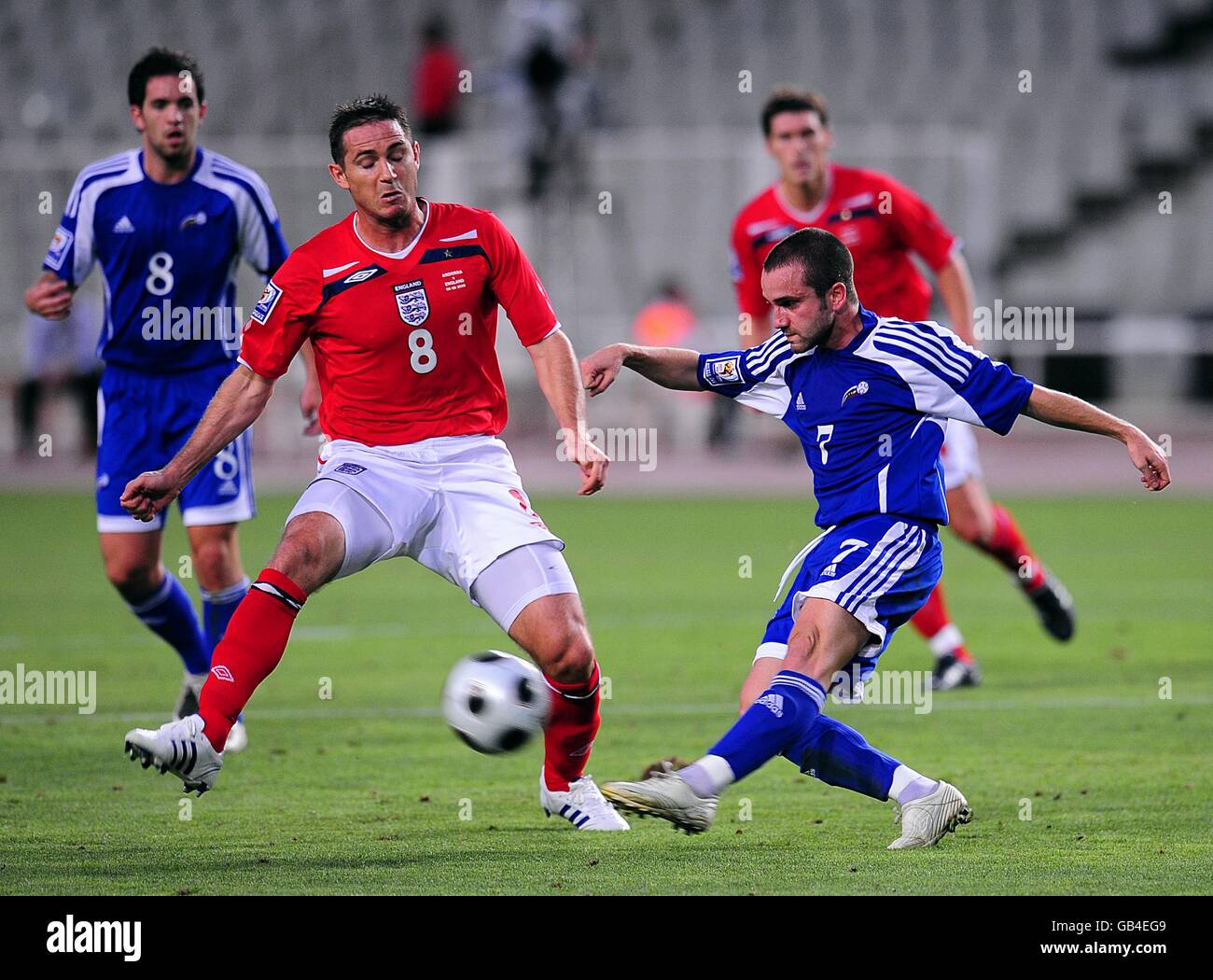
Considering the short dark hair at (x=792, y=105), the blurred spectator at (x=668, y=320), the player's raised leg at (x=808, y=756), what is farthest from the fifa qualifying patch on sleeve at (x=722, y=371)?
the blurred spectator at (x=668, y=320)

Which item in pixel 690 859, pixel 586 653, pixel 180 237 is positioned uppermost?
pixel 180 237

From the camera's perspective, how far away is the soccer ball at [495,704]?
18.6 feet

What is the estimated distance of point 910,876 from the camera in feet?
16.6

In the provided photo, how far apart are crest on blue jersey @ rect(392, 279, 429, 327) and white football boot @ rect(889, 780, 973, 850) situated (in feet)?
7.05

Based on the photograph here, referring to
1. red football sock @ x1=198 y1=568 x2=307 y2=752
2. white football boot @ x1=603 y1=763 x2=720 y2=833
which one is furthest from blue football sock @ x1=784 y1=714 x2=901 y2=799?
red football sock @ x1=198 y1=568 x2=307 y2=752

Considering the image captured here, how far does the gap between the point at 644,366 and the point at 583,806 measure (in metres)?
1.44

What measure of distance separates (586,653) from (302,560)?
0.92 m

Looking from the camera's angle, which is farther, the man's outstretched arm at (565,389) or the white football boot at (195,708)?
the white football boot at (195,708)

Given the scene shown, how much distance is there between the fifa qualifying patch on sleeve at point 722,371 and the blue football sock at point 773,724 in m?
1.06

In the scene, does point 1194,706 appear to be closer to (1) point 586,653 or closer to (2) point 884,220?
(2) point 884,220

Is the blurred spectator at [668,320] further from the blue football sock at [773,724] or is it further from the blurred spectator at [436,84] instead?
the blue football sock at [773,724]

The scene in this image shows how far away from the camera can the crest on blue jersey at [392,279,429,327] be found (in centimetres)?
584

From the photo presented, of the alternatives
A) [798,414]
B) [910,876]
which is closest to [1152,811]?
[910,876]

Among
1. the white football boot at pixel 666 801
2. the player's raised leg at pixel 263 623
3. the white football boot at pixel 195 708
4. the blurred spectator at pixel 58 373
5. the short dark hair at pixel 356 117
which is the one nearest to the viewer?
the white football boot at pixel 666 801
